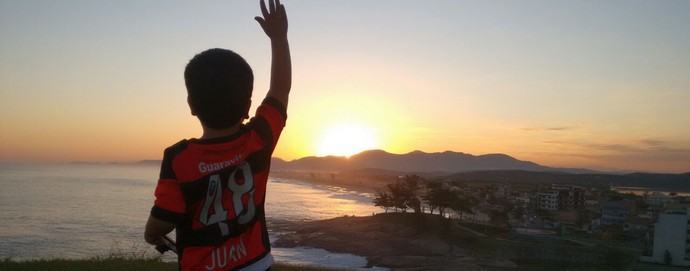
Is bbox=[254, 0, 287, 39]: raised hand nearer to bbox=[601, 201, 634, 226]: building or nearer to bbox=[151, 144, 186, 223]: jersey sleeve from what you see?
bbox=[151, 144, 186, 223]: jersey sleeve

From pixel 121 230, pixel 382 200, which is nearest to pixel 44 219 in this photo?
pixel 121 230

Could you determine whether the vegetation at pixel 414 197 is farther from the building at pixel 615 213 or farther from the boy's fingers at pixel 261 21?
the boy's fingers at pixel 261 21

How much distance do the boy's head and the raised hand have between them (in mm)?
417

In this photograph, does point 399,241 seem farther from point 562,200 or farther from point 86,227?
point 562,200

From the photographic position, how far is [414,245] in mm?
37375

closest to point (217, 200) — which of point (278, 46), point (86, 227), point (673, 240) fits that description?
point (278, 46)

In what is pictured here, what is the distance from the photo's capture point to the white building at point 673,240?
33075mm

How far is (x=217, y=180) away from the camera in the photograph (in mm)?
1521

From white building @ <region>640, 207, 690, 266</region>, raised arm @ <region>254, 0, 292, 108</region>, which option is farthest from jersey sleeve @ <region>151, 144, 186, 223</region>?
white building @ <region>640, 207, 690, 266</region>

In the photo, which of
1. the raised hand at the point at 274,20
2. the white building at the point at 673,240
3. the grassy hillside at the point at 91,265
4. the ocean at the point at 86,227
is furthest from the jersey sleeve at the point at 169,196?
the white building at the point at 673,240

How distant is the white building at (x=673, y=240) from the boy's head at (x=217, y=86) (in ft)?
123

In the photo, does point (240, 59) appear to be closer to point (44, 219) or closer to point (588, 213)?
point (44, 219)

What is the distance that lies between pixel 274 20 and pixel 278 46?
98mm

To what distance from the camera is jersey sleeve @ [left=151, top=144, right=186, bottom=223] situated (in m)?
1.44
